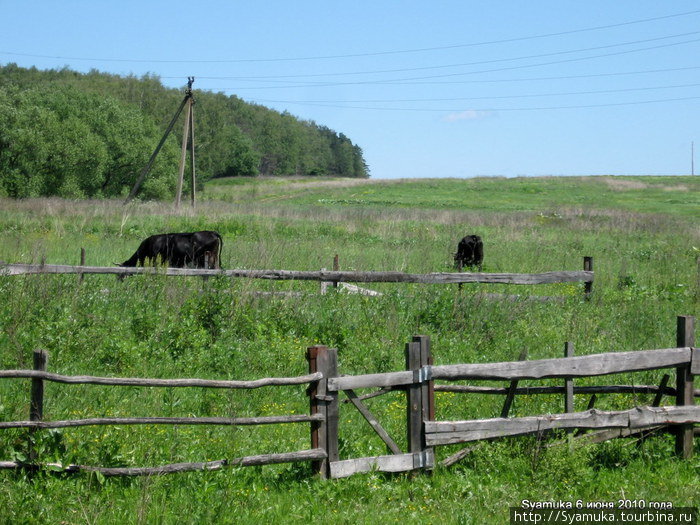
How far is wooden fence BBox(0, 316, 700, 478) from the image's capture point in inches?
242

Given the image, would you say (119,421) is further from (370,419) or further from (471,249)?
(471,249)

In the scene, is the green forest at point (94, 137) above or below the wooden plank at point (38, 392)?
above

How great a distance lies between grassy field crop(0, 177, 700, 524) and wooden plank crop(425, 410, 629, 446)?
0.20m

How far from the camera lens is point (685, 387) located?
7711 mm

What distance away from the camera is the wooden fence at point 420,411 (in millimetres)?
6152

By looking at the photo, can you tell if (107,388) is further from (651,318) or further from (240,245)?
(240,245)

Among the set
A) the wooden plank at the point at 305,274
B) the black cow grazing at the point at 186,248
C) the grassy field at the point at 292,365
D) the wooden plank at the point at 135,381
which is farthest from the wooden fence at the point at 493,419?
the black cow grazing at the point at 186,248

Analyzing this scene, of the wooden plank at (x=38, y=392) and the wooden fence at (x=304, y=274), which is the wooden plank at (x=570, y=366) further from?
the wooden fence at (x=304, y=274)

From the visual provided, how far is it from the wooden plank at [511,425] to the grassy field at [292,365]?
196 millimetres

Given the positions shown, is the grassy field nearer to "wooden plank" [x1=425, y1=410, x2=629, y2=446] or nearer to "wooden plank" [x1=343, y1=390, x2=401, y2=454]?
"wooden plank" [x1=425, y1=410, x2=629, y2=446]

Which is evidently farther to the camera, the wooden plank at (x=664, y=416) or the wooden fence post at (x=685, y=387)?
the wooden fence post at (x=685, y=387)

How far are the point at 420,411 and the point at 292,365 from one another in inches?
139

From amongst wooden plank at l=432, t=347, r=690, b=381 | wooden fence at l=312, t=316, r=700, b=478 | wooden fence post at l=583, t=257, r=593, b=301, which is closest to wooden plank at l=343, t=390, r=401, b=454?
wooden fence at l=312, t=316, r=700, b=478

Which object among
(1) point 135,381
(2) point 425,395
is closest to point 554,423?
(2) point 425,395
